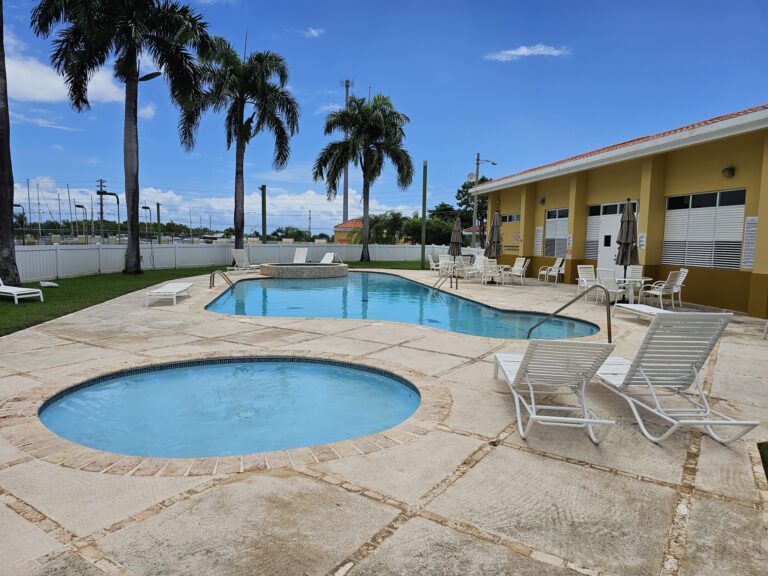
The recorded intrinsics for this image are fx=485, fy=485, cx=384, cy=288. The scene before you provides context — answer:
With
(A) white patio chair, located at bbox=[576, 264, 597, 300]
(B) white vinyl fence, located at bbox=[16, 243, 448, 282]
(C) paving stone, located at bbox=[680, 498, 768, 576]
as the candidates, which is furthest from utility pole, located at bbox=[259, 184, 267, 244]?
(C) paving stone, located at bbox=[680, 498, 768, 576]

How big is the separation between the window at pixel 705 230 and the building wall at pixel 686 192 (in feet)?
0.64

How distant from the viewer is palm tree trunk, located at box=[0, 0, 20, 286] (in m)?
11.9

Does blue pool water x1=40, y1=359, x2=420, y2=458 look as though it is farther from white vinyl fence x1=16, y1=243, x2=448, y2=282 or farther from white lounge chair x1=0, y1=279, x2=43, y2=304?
white vinyl fence x1=16, y1=243, x2=448, y2=282

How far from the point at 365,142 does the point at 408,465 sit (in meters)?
25.3

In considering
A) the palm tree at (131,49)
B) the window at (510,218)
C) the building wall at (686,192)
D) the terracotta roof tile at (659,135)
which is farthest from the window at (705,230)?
the palm tree at (131,49)

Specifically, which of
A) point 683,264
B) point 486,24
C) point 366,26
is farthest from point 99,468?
point 366,26

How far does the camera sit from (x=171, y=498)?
282 centimetres

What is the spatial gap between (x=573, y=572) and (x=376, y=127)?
26574 mm

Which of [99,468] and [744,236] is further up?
[744,236]

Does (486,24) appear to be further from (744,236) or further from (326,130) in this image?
(326,130)

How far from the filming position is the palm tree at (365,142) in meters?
26.7

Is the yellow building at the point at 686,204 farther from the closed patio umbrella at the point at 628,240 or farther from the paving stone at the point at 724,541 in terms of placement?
the paving stone at the point at 724,541

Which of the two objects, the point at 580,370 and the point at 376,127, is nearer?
the point at 580,370

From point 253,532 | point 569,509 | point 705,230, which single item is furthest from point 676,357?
point 705,230
